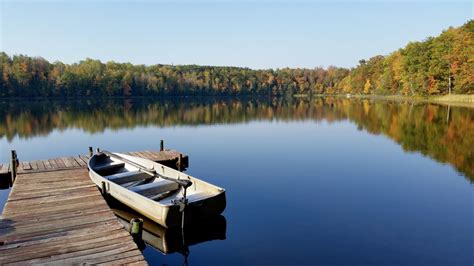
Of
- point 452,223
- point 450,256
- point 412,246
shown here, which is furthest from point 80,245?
point 452,223

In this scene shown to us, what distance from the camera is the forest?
65.9m

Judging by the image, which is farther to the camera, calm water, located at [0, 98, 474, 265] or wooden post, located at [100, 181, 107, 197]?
wooden post, located at [100, 181, 107, 197]

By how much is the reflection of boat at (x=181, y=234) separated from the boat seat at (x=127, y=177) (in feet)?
6.40

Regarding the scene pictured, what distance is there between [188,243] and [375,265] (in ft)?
14.5

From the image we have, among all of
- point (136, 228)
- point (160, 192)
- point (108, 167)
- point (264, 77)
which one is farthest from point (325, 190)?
point (264, 77)

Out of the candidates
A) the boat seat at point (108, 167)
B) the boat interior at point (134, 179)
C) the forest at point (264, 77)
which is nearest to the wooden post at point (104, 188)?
the boat interior at point (134, 179)

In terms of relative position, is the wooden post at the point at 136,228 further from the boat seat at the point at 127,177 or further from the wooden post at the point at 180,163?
the wooden post at the point at 180,163

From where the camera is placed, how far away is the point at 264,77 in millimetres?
141000

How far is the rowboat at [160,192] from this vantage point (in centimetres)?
911

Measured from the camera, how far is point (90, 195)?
34.1 feet

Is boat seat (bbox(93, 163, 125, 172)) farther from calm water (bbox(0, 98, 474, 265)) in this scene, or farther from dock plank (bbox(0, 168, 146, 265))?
calm water (bbox(0, 98, 474, 265))

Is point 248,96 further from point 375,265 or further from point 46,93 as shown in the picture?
point 375,265

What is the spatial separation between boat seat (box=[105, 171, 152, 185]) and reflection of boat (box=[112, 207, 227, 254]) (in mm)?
1950

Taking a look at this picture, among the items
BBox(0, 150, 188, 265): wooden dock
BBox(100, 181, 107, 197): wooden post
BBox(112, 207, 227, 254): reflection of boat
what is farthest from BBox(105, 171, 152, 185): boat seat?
BBox(112, 207, 227, 254): reflection of boat
